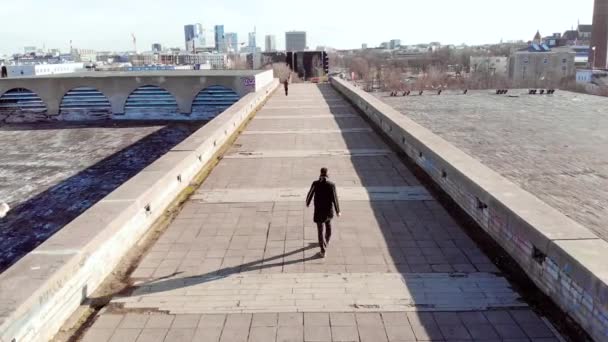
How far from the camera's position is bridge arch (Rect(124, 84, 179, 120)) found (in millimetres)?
44188

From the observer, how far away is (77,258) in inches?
204

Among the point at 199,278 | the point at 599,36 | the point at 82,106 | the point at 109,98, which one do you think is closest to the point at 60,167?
the point at 109,98

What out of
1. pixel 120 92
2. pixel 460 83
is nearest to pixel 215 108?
pixel 120 92

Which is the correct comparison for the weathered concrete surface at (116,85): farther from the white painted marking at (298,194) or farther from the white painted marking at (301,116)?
the white painted marking at (298,194)

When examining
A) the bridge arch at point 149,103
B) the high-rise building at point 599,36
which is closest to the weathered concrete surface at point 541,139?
the bridge arch at point 149,103

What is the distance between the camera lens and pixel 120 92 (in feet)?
145

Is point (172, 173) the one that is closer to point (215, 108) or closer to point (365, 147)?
point (365, 147)

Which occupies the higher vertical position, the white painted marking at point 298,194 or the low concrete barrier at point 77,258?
the low concrete barrier at point 77,258

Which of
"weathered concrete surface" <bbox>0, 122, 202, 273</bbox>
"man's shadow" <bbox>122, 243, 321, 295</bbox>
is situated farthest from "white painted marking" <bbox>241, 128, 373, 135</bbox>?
"man's shadow" <bbox>122, 243, 321, 295</bbox>

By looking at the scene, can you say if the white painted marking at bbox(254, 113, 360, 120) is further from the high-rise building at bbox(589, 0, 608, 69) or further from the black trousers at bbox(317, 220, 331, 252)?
the high-rise building at bbox(589, 0, 608, 69)

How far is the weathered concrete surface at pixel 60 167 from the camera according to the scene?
16.9 m

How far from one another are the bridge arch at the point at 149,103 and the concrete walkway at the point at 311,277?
35.8 meters

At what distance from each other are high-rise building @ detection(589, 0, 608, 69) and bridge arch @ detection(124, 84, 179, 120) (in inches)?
4323

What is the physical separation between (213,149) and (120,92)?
3459cm
